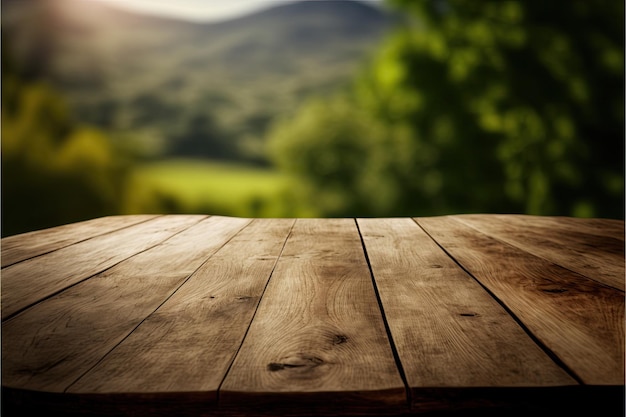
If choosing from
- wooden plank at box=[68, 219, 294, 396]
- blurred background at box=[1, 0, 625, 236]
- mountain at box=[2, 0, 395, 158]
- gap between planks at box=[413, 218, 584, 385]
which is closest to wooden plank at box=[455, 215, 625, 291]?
gap between planks at box=[413, 218, 584, 385]

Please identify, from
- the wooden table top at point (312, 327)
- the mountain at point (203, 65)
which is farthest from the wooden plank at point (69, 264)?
the mountain at point (203, 65)

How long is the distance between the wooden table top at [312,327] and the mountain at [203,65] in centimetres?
1167

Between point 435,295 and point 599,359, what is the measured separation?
31cm

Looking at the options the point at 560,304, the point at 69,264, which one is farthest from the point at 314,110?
the point at 560,304

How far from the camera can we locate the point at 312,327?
0.76 m

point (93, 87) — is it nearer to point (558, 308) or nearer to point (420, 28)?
point (420, 28)

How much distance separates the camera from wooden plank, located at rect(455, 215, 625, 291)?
1.14 meters

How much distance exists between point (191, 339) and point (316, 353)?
0.63 feet

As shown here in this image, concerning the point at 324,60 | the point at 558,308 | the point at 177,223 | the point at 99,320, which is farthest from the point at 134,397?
the point at 324,60

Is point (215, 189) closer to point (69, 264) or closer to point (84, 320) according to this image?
point (69, 264)

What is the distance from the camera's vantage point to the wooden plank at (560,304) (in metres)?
0.65

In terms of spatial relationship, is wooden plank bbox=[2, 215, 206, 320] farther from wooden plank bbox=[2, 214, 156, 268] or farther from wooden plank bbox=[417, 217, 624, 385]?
wooden plank bbox=[417, 217, 624, 385]

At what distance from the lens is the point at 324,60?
615 inches

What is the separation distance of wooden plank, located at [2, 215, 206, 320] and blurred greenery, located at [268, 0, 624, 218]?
5.54 metres
